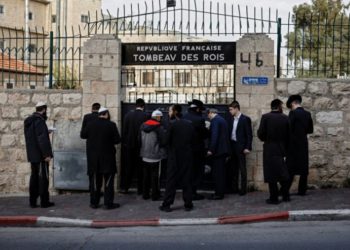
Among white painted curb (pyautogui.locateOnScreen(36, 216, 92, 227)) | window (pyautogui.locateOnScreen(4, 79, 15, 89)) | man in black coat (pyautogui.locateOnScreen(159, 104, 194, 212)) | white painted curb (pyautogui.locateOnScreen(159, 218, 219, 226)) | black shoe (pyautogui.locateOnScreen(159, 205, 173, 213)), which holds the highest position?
window (pyautogui.locateOnScreen(4, 79, 15, 89))

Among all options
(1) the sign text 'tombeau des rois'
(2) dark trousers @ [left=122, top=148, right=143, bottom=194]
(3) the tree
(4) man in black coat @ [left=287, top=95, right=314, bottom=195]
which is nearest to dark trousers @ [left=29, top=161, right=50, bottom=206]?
(2) dark trousers @ [left=122, top=148, right=143, bottom=194]

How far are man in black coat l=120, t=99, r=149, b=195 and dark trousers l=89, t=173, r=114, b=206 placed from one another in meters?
1.19

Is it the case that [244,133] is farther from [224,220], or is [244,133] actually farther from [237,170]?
[224,220]

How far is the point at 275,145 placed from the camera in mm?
10617

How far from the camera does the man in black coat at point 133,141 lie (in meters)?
11.8

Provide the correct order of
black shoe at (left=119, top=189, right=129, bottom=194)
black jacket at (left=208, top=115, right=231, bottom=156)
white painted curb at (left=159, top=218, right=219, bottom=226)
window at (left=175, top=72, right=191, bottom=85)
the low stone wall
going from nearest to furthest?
1. white painted curb at (left=159, top=218, right=219, bottom=226)
2. black jacket at (left=208, top=115, right=231, bottom=156)
3. the low stone wall
4. black shoe at (left=119, top=189, right=129, bottom=194)
5. window at (left=175, top=72, right=191, bottom=85)

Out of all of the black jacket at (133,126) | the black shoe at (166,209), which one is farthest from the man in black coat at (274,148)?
the black jacket at (133,126)

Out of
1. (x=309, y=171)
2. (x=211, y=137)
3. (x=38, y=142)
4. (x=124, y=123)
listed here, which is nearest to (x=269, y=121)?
(x=211, y=137)

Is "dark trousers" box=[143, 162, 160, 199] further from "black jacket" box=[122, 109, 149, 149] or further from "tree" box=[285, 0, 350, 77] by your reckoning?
"tree" box=[285, 0, 350, 77]

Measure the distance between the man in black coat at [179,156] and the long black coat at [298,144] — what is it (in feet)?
6.72

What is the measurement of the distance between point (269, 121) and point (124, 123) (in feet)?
9.85

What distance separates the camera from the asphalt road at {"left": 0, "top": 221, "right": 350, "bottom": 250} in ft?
26.2

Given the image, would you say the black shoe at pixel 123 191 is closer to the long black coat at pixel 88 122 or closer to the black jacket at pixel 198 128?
the long black coat at pixel 88 122

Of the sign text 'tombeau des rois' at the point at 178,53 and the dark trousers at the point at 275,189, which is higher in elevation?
the sign text 'tombeau des rois' at the point at 178,53
